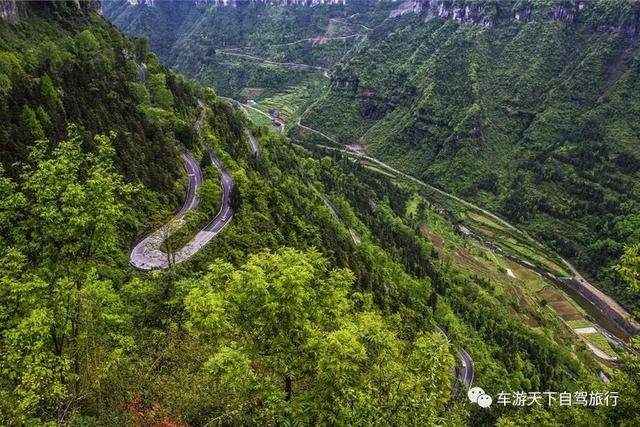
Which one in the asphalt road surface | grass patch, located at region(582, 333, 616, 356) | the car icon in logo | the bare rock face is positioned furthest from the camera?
grass patch, located at region(582, 333, 616, 356)

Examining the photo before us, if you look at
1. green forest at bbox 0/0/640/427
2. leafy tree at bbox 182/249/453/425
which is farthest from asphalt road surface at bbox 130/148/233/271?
leafy tree at bbox 182/249/453/425

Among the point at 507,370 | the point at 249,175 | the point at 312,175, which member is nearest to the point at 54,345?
the point at 249,175

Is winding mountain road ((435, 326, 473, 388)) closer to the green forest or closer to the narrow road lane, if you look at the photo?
the green forest

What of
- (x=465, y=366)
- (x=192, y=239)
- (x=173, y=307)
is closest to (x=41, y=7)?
(x=192, y=239)

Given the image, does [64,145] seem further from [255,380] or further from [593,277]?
[593,277]

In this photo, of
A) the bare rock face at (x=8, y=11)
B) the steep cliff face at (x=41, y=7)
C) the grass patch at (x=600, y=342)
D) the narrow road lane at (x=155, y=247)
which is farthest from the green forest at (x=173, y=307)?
the grass patch at (x=600, y=342)

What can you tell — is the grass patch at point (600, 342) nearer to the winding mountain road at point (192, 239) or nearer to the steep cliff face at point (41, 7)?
the winding mountain road at point (192, 239)

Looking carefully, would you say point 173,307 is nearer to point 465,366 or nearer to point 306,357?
point 306,357

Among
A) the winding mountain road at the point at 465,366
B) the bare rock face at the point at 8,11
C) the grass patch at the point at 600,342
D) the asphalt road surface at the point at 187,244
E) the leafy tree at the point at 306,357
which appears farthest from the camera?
the grass patch at the point at 600,342

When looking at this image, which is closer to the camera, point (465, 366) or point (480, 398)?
point (480, 398)
